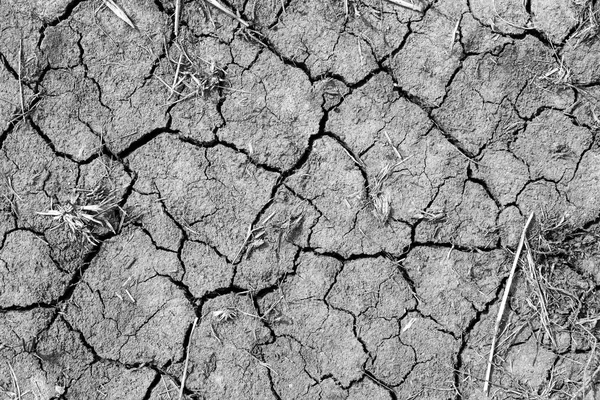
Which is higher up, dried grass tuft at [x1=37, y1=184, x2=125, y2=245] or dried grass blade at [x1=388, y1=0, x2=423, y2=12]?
dried grass blade at [x1=388, y1=0, x2=423, y2=12]

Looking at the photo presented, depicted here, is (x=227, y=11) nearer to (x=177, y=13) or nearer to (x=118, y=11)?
(x=177, y=13)

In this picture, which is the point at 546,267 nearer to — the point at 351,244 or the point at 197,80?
the point at 351,244

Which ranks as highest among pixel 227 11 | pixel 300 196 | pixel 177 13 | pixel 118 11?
pixel 227 11

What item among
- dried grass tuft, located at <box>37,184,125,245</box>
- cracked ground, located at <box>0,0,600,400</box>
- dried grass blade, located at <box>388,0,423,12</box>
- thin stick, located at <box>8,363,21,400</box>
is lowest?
thin stick, located at <box>8,363,21,400</box>

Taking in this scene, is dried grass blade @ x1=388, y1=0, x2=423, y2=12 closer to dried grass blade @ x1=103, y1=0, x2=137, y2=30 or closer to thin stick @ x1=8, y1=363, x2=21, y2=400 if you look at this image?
dried grass blade @ x1=103, y1=0, x2=137, y2=30

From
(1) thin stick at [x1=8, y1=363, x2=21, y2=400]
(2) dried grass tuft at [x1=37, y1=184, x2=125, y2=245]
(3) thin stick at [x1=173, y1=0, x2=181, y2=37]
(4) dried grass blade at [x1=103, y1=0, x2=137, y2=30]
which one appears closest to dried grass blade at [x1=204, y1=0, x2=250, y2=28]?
(3) thin stick at [x1=173, y1=0, x2=181, y2=37]

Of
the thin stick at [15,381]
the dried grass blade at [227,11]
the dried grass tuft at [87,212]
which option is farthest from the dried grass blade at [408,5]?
the thin stick at [15,381]

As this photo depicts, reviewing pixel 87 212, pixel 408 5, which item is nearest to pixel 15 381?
pixel 87 212
